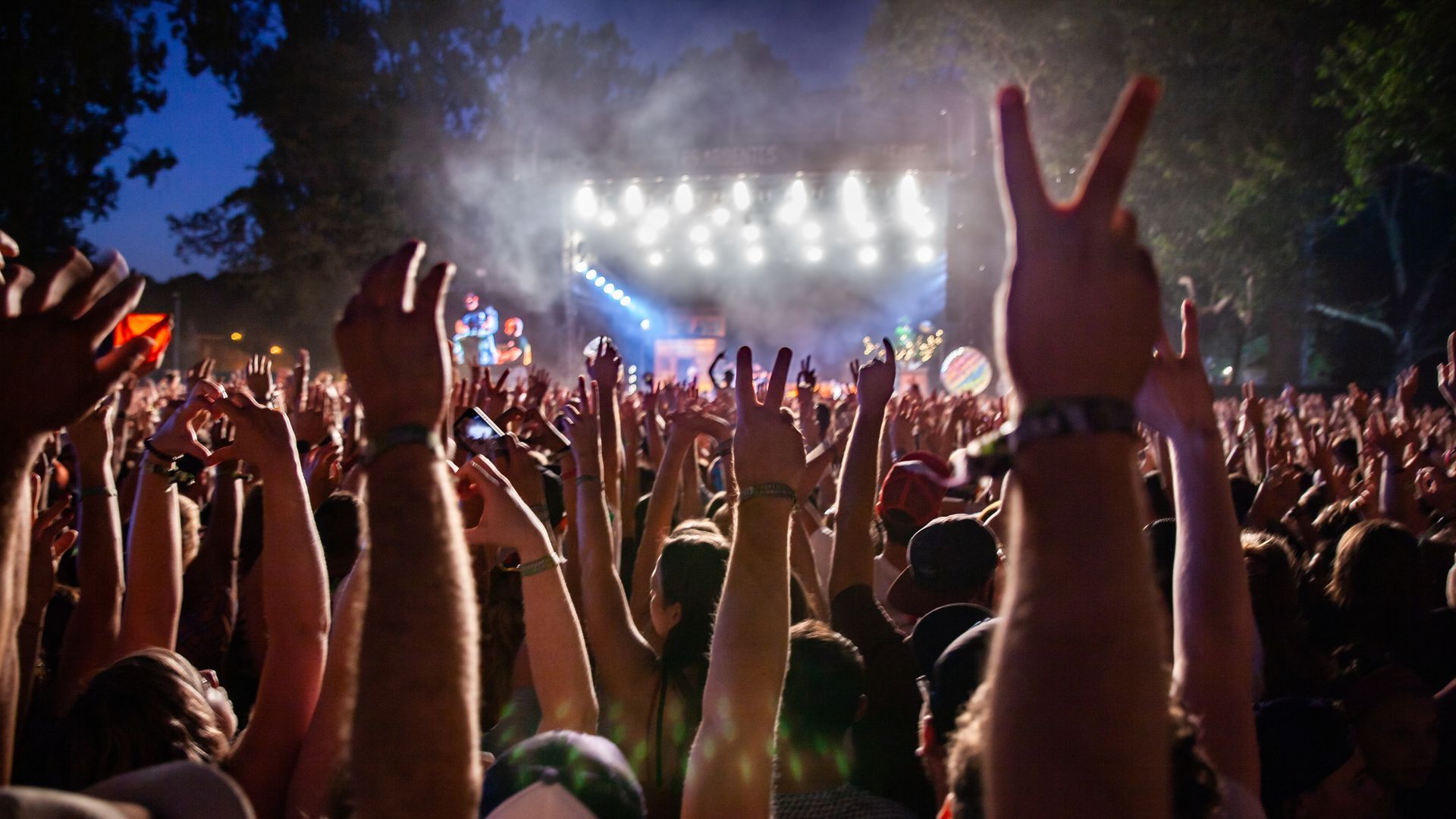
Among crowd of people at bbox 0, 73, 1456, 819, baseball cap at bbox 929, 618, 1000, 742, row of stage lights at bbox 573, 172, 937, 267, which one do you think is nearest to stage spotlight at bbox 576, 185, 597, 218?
row of stage lights at bbox 573, 172, 937, 267

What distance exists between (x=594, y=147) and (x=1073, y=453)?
1956 centimetres

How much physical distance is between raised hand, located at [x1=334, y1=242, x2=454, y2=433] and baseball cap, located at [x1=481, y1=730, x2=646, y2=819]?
63 centimetres

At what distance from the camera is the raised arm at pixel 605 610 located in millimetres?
2529

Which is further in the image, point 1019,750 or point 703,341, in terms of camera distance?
point 703,341

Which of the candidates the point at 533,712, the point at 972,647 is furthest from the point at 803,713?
the point at 533,712

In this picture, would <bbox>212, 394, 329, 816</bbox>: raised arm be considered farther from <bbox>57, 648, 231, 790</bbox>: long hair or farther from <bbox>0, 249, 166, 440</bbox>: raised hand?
<bbox>0, 249, 166, 440</bbox>: raised hand

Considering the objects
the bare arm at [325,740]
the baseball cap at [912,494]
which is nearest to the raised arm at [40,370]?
the bare arm at [325,740]

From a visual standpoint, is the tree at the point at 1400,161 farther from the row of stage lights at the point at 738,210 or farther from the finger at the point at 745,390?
the finger at the point at 745,390

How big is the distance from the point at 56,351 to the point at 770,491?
1.30 m

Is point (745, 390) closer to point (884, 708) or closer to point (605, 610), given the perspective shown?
point (605, 610)

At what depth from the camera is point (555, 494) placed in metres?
3.85

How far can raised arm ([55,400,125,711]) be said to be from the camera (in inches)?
101

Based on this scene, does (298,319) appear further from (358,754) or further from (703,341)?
(358,754)

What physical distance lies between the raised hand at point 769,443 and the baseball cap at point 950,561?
1264 mm
